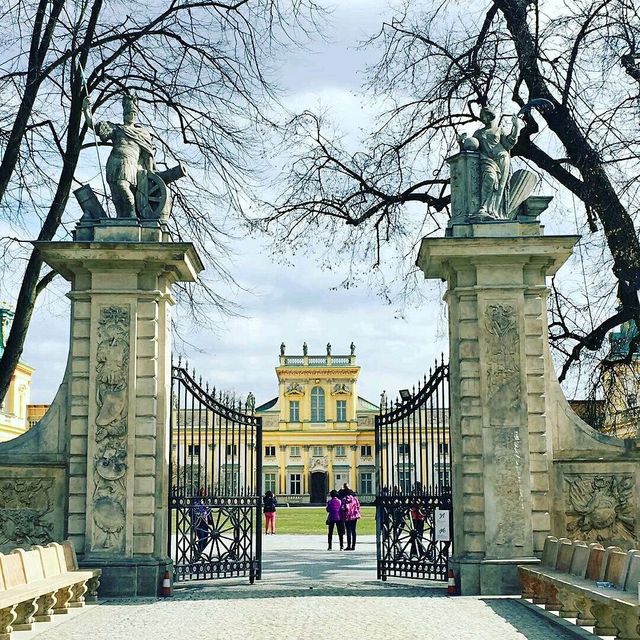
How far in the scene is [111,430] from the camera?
12.7 meters

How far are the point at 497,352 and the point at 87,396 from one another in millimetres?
5188

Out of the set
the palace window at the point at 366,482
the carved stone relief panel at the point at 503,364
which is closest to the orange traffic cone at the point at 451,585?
the carved stone relief panel at the point at 503,364

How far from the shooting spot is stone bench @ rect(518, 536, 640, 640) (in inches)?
338

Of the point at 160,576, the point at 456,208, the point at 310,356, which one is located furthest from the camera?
the point at 310,356

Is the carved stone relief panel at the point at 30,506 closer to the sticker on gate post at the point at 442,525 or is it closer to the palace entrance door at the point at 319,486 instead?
the sticker on gate post at the point at 442,525

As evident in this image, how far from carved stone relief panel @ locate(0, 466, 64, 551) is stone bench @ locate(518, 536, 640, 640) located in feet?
18.9

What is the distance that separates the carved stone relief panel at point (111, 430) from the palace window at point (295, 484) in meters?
65.8

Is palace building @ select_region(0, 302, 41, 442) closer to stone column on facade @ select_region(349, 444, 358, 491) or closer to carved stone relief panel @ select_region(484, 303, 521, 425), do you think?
stone column on facade @ select_region(349, 444, 358, 491)

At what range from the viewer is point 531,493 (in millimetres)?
12711

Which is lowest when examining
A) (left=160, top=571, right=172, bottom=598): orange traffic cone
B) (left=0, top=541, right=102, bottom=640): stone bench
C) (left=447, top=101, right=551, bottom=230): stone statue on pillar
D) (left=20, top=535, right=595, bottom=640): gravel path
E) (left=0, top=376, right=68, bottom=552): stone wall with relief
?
(left=20, top=535, right=595, bottom=640): gravel path

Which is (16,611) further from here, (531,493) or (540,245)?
(540,245)

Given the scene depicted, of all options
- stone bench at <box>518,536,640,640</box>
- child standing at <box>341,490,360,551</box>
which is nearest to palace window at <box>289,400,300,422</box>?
child standing at <box>341,490,360,551</box>

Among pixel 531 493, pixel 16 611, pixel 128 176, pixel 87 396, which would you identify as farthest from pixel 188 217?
pixel 16 611

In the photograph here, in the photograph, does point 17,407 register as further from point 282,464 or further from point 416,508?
point 416,508
